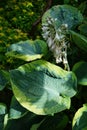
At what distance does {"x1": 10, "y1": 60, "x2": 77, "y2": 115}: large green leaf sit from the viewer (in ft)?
7.34

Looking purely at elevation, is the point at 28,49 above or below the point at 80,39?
below

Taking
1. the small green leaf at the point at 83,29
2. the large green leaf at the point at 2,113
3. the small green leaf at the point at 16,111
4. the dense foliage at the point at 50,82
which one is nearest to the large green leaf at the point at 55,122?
the dense foliage at the point at 50,82

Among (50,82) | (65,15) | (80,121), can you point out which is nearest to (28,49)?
(65,15)

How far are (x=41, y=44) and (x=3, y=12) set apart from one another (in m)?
1.54

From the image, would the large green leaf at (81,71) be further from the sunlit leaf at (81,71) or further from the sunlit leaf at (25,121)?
the sunlit leaf at (25,121)

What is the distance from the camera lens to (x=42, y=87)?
2.31 meters

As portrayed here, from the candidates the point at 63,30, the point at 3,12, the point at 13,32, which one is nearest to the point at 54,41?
the point at 63,30

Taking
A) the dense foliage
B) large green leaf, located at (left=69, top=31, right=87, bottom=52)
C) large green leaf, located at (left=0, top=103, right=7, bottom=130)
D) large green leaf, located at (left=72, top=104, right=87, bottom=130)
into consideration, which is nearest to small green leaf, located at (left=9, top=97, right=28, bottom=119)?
the dense foliage

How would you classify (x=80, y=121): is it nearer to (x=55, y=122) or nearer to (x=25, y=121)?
(x=55, y=122)

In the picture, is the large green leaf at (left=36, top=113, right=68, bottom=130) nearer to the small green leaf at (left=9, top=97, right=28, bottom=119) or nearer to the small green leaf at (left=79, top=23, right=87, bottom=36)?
the small green leaf at (left=9, top=97, right=28, bottom=119)

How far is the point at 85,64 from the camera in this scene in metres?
2.59

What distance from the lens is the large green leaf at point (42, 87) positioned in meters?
2.24

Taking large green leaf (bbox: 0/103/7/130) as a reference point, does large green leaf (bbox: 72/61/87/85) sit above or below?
above

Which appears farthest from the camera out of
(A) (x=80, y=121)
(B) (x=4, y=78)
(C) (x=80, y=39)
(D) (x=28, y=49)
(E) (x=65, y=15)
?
(E) (x=65, y=15)
